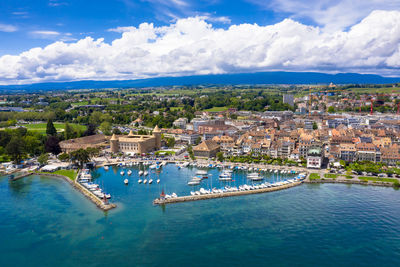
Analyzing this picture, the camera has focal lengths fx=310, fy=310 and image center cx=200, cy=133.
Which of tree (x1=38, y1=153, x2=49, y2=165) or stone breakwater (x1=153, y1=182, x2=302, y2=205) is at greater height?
tree (x1=38, y1=153, x2=49, y2=165)

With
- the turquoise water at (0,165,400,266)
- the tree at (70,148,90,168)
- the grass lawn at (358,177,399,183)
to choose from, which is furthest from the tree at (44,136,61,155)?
the grass lawn at (358,177,399,183)

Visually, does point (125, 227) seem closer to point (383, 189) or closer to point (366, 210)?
point (366, 210)

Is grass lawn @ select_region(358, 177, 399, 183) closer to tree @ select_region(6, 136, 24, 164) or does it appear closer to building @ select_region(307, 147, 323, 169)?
building @ select_region(307, 147, 323, 169)

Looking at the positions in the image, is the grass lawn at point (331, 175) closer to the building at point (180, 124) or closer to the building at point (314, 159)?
the building at point (314, 159)

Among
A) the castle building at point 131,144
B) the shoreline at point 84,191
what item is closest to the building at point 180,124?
the castle building at point 131,144

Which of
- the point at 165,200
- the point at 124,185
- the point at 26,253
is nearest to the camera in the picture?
the point at 26,253

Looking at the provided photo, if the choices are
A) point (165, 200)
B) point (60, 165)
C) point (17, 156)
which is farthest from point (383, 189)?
point (17, 156)
